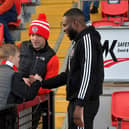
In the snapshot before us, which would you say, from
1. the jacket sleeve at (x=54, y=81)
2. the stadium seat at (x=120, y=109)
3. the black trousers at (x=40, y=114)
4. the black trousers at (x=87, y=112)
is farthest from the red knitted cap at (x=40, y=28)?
the stadium seat at (x=120, y=109)

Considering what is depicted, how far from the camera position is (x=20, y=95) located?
303cm

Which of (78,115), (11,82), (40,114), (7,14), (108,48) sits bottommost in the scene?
(40,114)

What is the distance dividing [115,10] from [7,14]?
2648 millimetres

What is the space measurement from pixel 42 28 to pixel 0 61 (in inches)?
55.9

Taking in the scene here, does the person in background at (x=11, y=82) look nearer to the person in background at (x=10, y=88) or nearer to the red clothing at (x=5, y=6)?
the person in background at (x=10, y=88)

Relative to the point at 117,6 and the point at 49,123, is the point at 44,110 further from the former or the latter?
the point at 117,6

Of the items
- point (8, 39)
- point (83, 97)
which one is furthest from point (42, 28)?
point (8, 39)

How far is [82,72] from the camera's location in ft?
11.3

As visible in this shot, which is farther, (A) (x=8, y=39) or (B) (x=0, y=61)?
(A) (x=8, y=39)

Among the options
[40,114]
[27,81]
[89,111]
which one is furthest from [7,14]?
[27,81]

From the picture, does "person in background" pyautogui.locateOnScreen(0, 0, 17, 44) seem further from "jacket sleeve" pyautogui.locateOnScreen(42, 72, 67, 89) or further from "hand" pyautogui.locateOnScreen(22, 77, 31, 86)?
"hand" pyautogui.locateOnScreen(22, 77, 31, 86)

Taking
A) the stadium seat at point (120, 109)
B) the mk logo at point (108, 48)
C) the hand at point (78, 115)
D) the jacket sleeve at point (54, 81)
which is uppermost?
the mk logo at point (108, 48)

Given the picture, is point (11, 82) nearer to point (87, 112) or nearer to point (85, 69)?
point (85, 69)

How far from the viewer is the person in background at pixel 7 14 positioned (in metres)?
8.15
